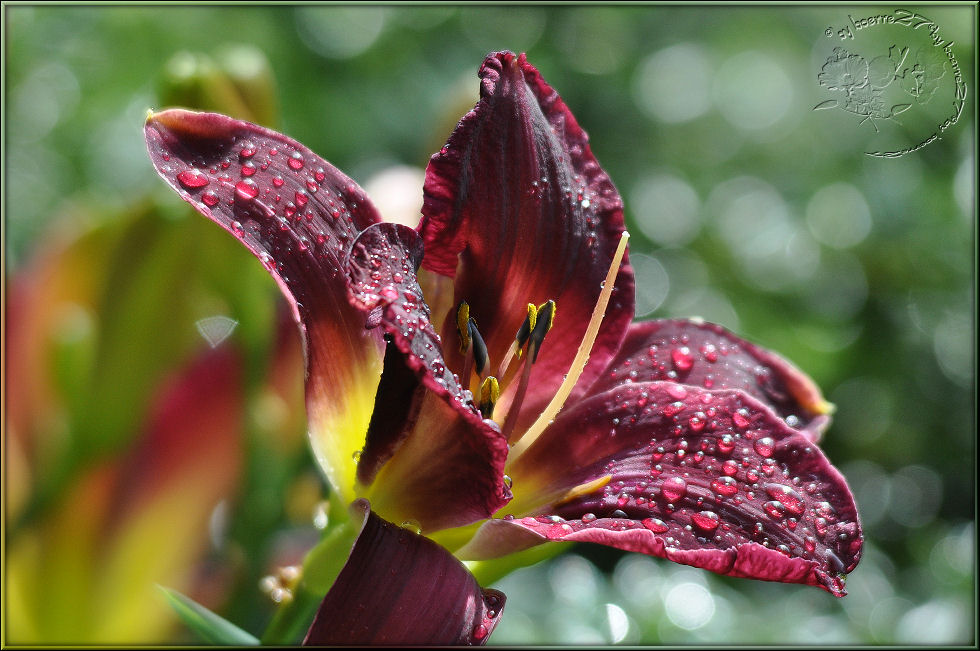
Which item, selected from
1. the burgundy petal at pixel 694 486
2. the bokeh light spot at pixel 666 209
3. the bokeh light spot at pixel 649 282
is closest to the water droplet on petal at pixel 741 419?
the burgundy petal at pixel 694 486

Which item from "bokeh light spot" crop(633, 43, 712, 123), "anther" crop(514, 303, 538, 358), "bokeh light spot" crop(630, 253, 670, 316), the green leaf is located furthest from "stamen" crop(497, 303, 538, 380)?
"bokeh light spot" crop(633, 43, 712, 123)

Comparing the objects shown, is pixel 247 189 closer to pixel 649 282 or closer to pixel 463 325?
pixel 463 325

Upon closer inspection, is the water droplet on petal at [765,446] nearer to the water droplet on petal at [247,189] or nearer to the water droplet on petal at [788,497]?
the water droplet on petal at [788,497]

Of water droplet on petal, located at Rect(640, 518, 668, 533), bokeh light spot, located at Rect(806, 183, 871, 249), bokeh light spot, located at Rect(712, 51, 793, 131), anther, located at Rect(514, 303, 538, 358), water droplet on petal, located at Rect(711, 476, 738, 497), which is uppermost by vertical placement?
bokeh light spot, located at Rect(712, 51, 793, 131)

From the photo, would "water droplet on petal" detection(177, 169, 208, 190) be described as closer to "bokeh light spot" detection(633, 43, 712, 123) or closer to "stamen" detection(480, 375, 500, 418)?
"stamen" detection(480, 375, 500, 418)

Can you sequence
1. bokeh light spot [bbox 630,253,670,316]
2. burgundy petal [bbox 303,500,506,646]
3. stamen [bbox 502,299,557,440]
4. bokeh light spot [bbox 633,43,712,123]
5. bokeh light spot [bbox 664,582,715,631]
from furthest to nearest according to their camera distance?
bokeh light spot [bbox 633,43,712,123], bokeh light spot [bbox 630,253,670,316], bokeh light spot [bbox 664,582,715,631], stamen [bbox 502,299,557,440], burgundy petal [bbox 303,500,506,646]

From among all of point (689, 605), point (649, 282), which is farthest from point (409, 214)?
point (649, 282)
